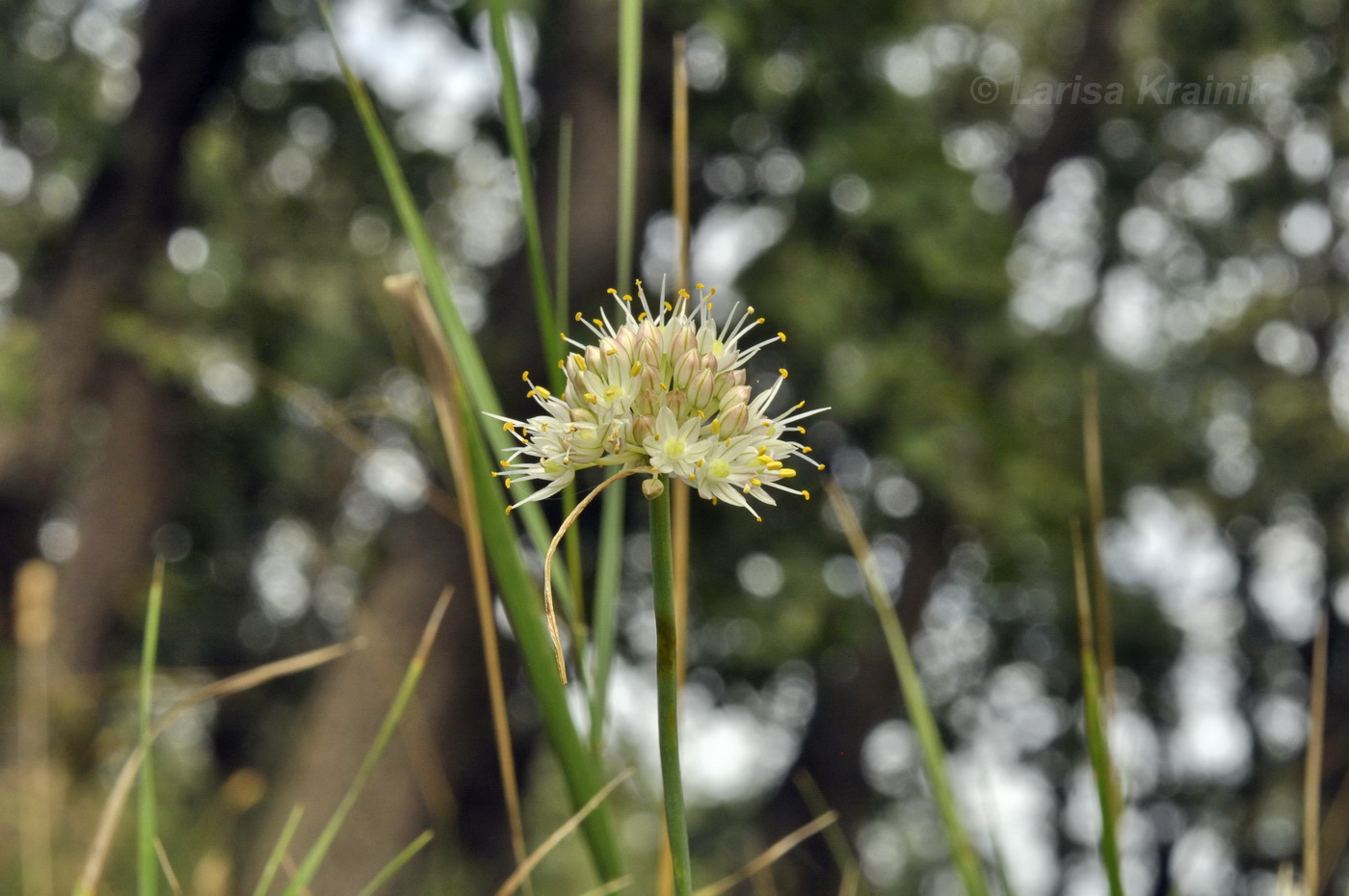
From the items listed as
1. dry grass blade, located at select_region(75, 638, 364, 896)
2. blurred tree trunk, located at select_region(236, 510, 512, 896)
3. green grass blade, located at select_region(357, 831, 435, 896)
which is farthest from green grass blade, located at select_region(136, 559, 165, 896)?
blurred tree trunk, located at select_region(236, 510, 512, 896)

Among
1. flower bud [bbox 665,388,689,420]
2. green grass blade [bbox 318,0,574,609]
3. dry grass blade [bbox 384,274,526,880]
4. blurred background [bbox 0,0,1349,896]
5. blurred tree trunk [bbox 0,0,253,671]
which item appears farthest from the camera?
blurred tree trunk [bbox 0,0,253,671]

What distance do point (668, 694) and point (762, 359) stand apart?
5.30 meters

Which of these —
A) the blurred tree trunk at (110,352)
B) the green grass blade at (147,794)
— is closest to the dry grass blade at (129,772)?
the green grass blade at (147,794)

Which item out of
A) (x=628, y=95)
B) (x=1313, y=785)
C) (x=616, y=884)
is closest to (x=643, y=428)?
(x=616, y=884)

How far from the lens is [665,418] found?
1.83 ft

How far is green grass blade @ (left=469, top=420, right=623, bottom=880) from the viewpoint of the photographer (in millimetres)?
634

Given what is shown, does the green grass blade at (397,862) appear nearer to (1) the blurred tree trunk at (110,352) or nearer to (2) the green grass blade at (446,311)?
(2) the green grass blade at (446,311)

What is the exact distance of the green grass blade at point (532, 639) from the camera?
25.0 inches

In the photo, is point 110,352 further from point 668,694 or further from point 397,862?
point 668,694

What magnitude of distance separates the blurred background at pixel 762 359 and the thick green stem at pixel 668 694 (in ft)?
3.13

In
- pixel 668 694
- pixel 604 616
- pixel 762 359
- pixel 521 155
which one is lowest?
pixel 762 359

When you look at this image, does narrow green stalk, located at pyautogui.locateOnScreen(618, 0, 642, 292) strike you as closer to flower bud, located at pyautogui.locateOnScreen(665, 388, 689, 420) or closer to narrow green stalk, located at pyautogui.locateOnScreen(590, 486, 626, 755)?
narrow green stalk, located at pyautogui.locateOnScreen(590, 486, 626, 755)

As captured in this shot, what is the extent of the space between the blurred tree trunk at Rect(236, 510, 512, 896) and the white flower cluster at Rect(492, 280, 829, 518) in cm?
303

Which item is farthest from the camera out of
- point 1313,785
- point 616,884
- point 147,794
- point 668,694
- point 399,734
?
point 399,734
